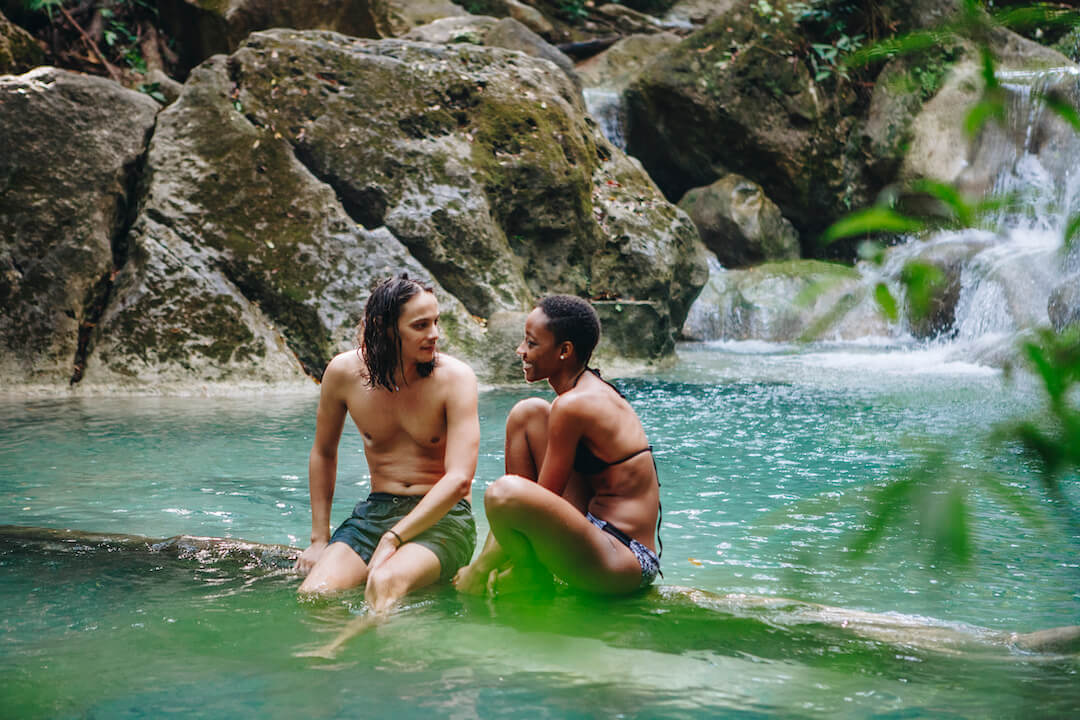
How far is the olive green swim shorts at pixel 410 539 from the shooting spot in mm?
3529

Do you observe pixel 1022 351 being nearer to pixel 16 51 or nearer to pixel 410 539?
pixel 410 539

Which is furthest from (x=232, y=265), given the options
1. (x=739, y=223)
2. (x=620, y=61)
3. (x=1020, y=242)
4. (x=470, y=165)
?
(x=620, y=61)

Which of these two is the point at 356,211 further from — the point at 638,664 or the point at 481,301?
the point at 638,664

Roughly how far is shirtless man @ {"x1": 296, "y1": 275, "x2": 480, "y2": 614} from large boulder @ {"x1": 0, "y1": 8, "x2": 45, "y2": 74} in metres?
9.69

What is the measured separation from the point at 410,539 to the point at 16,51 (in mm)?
10610

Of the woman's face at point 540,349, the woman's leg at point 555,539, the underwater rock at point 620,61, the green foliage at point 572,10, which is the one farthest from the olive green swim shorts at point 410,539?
the green foliage at point 572,10

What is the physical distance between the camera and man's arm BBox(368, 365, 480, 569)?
3438mm

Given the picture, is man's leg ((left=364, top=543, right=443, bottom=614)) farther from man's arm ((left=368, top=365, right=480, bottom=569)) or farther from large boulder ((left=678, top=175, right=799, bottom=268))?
large boulder ((left=678, top=175, right=799, bottom=268))

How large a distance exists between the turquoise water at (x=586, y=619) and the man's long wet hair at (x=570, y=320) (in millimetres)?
949

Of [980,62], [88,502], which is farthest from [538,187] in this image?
[980,62]

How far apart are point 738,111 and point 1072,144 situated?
222 inches

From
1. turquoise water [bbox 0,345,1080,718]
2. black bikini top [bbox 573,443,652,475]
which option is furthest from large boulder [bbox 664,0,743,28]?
black bikini top [bbox 573,443,652,475]

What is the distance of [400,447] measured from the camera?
12.3 feet

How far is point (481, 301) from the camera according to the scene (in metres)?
10.6
